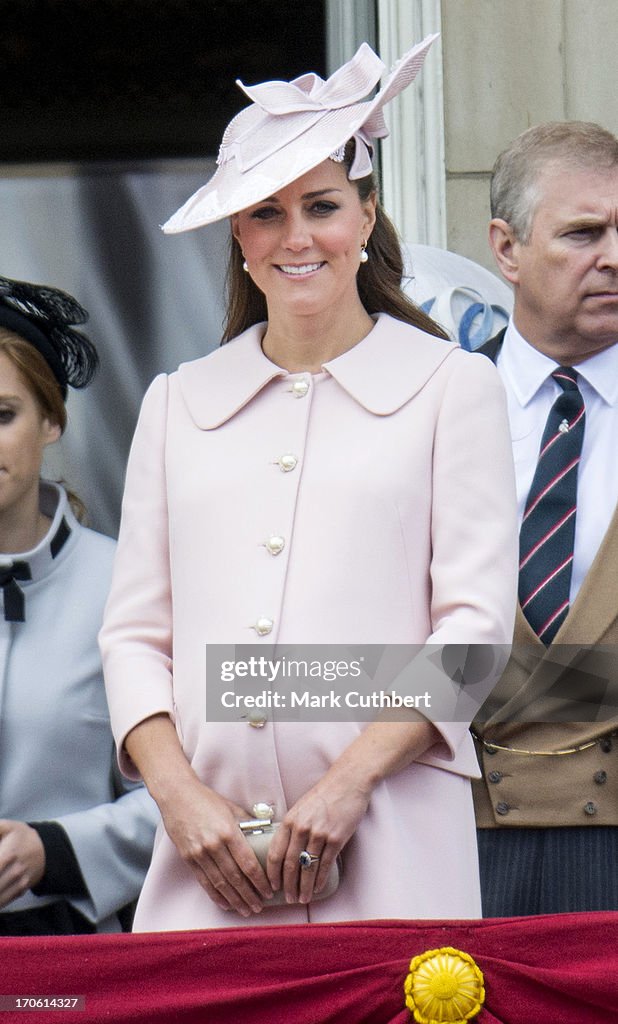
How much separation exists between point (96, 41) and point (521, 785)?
259cm

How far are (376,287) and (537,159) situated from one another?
694mm

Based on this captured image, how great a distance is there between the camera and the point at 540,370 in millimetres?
3039

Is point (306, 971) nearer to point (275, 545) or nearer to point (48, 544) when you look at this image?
point (275, 545)

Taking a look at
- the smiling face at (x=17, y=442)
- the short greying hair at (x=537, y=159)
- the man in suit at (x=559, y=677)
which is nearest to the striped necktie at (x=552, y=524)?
the man in suit at (x=559, y=677)

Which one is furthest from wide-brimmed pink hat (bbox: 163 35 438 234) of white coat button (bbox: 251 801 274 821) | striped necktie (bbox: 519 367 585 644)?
white coat button (bbox: 251 801 274 821)

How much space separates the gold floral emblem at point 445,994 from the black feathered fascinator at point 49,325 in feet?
4.99

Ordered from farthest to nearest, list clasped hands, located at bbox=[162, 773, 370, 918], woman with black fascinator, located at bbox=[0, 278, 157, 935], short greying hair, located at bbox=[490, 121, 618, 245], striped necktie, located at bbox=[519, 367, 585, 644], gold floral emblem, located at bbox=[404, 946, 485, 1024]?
short greying hair, located at bbox=[490, 121, 618, 245]
woman with black fascinator, located at bbox=[0, 278, 157, 935]
striped necktie, located at bbox=[519, 367, 585, 644]
clasped hands, located at bbox=[162, 773, 370, 918]
gold floral emblem, located at bbox=[404, 946, 485, 1024]

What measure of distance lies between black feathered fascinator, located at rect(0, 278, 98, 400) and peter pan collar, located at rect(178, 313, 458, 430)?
0.65 meters

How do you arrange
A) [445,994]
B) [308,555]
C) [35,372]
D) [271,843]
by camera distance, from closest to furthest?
[445,994] → [271,843] → [308,555] → [35,372]

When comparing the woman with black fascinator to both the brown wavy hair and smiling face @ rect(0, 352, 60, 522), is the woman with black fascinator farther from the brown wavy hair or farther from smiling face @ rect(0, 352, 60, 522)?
the brown wavy hair

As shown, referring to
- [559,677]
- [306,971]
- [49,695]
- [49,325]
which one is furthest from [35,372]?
[306,971]

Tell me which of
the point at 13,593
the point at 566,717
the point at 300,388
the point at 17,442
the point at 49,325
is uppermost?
the point at 49,325

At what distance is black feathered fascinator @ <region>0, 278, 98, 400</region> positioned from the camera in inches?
126

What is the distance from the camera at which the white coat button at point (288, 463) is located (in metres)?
2.45
